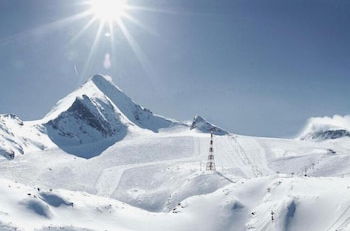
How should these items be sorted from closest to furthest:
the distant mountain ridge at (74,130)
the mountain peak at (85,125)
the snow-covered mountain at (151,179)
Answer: the snow-covered mountain at (151,179)
the distant mountain ridge at (74,130)
the mountain peak at (85,125)

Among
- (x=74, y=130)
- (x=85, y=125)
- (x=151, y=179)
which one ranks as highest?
(x=85, y=125)

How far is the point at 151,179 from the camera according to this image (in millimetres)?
99875

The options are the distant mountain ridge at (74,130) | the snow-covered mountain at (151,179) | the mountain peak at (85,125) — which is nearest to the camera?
the snow-covered mountain at (151,179)

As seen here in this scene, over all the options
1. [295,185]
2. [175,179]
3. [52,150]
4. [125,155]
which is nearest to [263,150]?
[125,155]

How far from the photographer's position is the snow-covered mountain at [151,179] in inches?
1811

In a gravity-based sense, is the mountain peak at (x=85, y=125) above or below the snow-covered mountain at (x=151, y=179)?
above

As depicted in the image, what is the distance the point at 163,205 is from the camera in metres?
81.1

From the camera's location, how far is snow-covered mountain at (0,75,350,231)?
151ft

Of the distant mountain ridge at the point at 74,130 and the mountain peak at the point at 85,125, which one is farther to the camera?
the mountain peak at the point at 85,125

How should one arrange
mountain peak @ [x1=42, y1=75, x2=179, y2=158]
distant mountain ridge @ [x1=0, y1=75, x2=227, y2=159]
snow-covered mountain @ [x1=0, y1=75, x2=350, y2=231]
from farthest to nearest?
1. mountain peak @ [x1=42, y1=75, x2=179, y2=158]
2. distant mountain ridge @ [x1=0, y1=75, x2=227, y2=159]
3. snow-covered mountain @ [x1=0, y1=75, x2=350, y2=231]

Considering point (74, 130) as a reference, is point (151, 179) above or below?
below

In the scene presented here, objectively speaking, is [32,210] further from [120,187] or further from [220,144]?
[220,144]

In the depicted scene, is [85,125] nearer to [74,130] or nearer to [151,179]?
[74,130]

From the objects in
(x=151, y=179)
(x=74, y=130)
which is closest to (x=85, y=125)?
(x=74, y=130)
